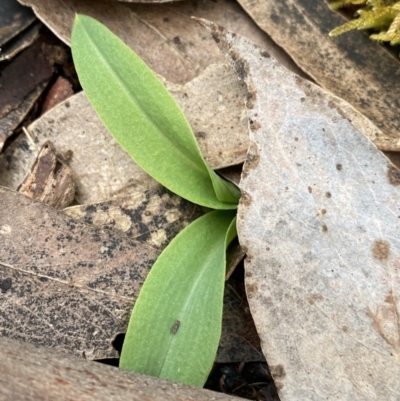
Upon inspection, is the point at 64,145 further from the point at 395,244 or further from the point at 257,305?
the point at 395,244

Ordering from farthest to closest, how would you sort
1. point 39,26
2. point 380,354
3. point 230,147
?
1. point 39,26
2. point 230,147
3. point 380,354

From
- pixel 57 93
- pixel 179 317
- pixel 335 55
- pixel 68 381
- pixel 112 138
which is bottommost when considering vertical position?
pixel 68 381

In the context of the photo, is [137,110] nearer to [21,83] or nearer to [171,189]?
[171,189]

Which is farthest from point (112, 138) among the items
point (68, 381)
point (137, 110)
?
point (68, 381)

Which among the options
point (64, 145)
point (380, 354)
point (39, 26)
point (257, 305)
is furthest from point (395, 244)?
point (39, 26)

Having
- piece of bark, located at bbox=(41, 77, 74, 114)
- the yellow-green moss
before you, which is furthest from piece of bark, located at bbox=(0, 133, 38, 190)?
the yellow-green moss

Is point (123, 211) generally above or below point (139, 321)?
above

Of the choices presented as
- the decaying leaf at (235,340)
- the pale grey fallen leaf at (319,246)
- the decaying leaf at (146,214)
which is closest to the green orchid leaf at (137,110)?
the decaying leaf at (146,214)
